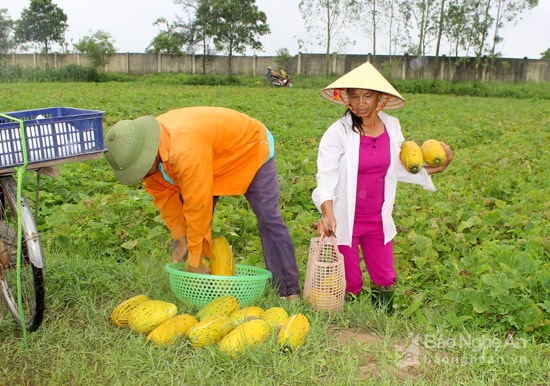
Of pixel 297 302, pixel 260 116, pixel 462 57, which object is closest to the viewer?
pixel 297 302

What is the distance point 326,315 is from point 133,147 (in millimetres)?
1434

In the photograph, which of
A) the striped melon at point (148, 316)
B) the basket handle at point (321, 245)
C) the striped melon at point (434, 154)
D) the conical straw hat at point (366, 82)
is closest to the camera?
the striped melon at point (148, 316)

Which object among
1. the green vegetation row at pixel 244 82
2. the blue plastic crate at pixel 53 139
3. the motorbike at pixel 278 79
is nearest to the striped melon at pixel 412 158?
the blue plastic crate at pixel 53 139

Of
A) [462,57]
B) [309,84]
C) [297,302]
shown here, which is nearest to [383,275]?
[297,302]

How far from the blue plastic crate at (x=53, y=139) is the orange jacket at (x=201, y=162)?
0.34 meters

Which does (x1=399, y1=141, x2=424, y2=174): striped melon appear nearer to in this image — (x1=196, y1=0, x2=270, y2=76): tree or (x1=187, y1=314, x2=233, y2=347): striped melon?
(x1=187, y1=314, x2=233, y2=347): striped melon

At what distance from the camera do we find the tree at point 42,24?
140 feet

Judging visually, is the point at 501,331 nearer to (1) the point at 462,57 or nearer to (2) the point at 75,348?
(2) the point at 75,348

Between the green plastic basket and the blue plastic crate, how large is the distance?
86cm

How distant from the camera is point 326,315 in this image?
3.12 meters

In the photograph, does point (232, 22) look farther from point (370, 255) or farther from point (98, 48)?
point (370, 255)

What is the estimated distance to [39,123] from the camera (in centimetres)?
250

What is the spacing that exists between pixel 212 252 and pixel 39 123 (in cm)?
124

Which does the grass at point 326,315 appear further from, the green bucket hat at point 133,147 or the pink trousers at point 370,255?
the green bucket hat at point 133,147
